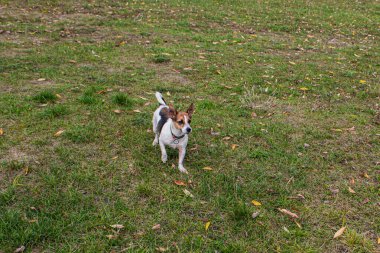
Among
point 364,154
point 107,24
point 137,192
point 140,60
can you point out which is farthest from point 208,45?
point 137,192

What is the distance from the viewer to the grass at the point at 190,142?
11.5 ft

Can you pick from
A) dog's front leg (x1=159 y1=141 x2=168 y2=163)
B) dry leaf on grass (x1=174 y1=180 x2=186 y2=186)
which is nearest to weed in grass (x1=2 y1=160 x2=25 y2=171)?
dog's front leg (x1=159 y1=141 x2=168 y2=163)

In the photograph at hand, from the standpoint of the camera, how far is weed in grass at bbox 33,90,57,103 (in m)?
5.90

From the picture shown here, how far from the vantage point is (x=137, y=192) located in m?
3.98

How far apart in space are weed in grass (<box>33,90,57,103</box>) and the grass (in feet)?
0.07

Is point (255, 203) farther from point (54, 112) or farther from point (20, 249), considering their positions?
point (54, 112)

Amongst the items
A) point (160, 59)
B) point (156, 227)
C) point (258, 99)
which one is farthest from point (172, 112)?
point (160, 59)

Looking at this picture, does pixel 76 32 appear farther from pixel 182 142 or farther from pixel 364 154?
pixel 364 154

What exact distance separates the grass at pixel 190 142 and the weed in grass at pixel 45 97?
23 millimetres

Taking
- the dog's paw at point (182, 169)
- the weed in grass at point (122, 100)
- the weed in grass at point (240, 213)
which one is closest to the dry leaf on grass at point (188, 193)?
the dog's paw at point (182, 169)

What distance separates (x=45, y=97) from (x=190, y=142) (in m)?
2.68

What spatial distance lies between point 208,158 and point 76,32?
272 inches

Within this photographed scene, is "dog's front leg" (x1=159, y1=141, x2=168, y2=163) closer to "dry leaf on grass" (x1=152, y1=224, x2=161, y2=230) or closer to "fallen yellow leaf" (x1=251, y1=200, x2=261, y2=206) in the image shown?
"dry leaf on grass" (x1=152, y1=224, x2=161, y2=230)

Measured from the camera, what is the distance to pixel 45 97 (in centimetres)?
596
